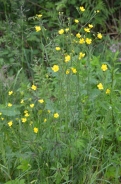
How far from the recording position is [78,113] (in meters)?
2.83

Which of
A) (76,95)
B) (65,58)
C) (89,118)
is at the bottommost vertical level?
(89,118)

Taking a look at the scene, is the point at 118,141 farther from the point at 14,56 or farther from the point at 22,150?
the point at 14,56

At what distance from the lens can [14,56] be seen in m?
4.58

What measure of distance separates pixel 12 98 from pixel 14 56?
949 mm

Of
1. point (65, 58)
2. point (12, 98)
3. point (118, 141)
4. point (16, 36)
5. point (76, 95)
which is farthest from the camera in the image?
point (16, 36)

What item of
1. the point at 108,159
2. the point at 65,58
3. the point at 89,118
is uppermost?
the point at 65,58

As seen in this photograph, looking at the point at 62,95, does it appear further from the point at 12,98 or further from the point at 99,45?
the point at 99,45

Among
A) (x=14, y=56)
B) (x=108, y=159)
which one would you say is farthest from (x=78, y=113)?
(x=14, y=56)

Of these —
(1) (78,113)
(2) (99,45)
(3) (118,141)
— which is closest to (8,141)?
(1) (78,113)

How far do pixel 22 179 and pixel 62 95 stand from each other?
613 mm

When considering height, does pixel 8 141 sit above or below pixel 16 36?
below

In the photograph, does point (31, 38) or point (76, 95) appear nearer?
point (76, 95)

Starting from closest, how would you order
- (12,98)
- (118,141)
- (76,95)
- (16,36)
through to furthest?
1. (76,95)
2. (118,141)
3. (12,98)
4. (16,36)

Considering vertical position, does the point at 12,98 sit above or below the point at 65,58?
below
